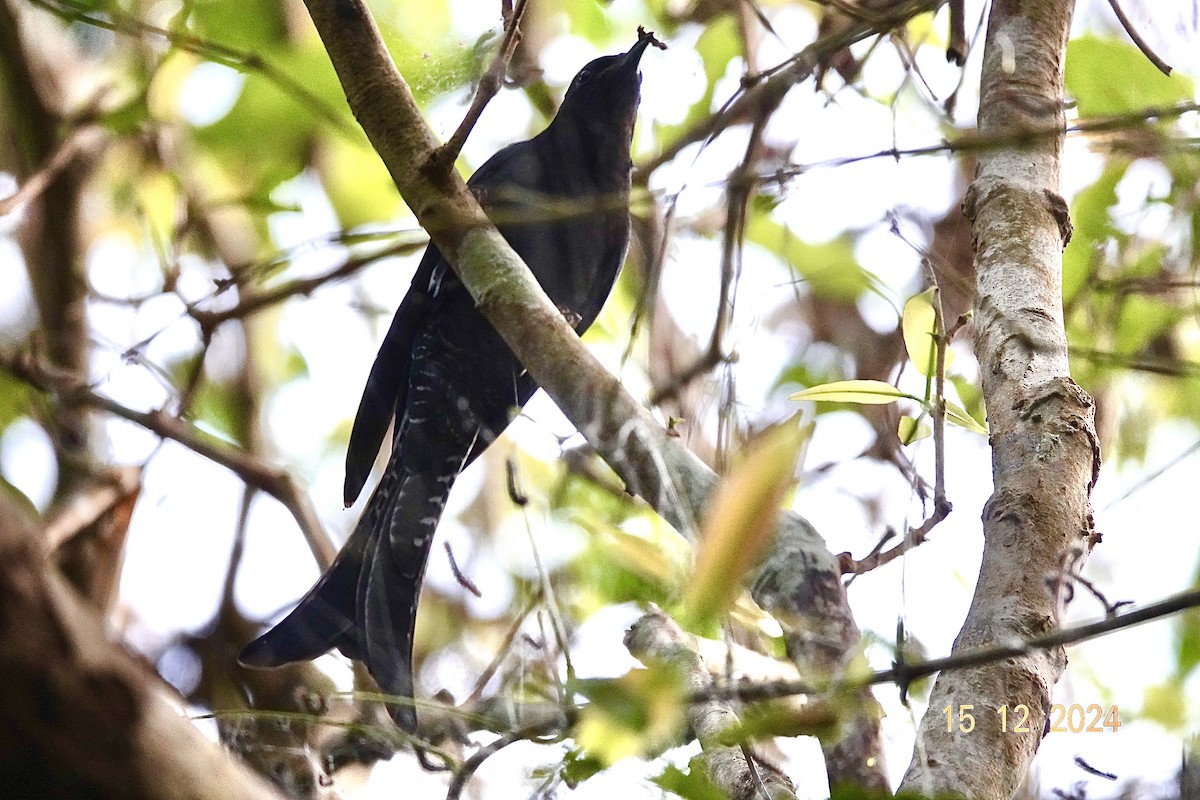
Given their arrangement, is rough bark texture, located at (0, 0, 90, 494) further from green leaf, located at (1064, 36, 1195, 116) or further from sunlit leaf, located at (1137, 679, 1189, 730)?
sunlit leaf, located at (1137, 679, 1189, 730)

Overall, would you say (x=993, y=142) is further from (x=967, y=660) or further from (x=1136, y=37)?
(x=1136, y=37)

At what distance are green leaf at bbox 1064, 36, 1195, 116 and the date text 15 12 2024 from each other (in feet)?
2.71

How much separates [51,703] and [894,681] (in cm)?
44

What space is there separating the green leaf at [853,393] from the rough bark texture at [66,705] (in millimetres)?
767

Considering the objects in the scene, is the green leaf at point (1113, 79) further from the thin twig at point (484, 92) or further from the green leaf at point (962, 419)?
the thin twig at point (484, 92)

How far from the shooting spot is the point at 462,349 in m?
2.20

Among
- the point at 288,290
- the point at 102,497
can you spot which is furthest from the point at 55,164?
the point at 102,497

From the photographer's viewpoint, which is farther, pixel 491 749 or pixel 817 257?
pixel 817 257

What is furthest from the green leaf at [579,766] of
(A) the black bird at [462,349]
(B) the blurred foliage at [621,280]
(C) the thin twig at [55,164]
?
(C) the thin twig at [55,164]

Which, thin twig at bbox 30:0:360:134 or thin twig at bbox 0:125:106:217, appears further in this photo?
thin twig at bbox 0:125:106:217

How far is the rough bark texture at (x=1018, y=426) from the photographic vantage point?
93cm

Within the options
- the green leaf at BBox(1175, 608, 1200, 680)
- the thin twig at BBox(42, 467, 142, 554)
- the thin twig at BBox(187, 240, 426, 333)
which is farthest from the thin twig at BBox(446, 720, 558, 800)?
the thin twig at BBox(42, 467, 142, 554)

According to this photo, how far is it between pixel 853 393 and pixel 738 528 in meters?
0.55

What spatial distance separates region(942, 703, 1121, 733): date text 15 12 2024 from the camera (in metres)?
0.93
